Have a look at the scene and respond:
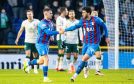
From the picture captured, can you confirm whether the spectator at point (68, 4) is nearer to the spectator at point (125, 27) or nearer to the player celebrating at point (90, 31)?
the spectator at point (125, 27)

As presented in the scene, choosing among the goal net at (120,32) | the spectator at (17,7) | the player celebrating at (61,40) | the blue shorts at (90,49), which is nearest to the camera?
the blue shorts at (90,49)

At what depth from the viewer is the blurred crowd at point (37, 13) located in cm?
2709

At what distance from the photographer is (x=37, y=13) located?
28.6 m

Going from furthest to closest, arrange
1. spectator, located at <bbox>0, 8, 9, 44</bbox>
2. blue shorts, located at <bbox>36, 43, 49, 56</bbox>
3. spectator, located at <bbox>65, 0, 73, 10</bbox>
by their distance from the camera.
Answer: spectator, located at <bbox>65, 0, 73, 10</bbox>
spectator, located at <bbox>0, 8, 9, 44</bbox>
blue shorts, located at <bbox>36, 43, 49, 56</bbox>

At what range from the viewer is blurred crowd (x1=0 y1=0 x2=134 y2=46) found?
27094mm

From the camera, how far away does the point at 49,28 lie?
18.7 m

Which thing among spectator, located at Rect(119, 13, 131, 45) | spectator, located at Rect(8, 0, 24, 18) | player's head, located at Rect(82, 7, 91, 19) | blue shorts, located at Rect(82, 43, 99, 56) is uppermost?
spectator, located at Rect(8, 0, 24, 18)

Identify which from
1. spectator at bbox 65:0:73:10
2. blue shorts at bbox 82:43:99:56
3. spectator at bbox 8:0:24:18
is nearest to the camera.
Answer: blue shorts at bbox 82:43:99:56

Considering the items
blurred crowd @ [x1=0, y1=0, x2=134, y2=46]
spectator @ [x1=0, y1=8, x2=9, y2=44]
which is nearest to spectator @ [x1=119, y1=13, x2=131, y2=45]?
blurred crowd @ [x1=0, y1=0, x2=134, y2=46]

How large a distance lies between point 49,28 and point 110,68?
27.2ft

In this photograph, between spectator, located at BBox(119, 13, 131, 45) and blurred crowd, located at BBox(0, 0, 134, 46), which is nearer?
spectator, located at BBox(119, 13, 131, 45)

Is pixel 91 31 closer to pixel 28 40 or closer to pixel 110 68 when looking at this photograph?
pixel 28 40

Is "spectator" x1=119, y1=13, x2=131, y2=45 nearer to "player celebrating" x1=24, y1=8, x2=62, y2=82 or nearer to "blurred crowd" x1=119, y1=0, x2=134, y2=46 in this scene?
"blurred crowd" x1=119, y1=0, x2=134, y2=46

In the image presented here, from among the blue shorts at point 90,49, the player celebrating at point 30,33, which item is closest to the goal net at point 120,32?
the player celebrating at point 30,33
